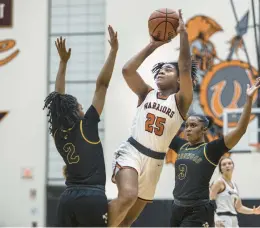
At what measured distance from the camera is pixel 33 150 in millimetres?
11844

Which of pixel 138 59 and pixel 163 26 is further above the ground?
pixel 163 26

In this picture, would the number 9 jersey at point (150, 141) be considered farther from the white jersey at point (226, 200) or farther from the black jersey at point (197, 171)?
the white jersey at point (226, 200)

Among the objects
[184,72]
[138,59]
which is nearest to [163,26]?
[138,59]

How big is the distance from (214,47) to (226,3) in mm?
890

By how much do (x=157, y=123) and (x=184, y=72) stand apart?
0.54 m

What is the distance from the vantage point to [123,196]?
4750mm

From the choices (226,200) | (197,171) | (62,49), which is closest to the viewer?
(62,49)

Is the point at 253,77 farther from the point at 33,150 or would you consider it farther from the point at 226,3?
the point at 33,150

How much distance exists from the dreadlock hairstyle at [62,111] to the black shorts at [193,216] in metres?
1.55

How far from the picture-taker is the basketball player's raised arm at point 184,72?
508cm

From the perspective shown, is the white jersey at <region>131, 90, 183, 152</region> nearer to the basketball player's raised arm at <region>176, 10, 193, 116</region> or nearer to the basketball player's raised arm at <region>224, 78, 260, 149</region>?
the basketball player's raised arm at <region>176, 10, 193, 116</region>

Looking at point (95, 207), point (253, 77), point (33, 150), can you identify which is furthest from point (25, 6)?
point (95, 207)

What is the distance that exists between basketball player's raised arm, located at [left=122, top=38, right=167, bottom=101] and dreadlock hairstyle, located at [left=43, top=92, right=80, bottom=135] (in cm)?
82

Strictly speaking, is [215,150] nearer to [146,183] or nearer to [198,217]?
[198,217]
